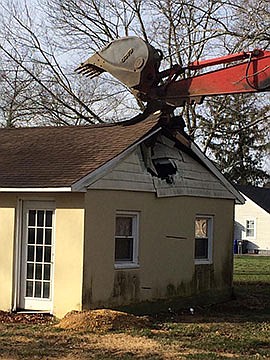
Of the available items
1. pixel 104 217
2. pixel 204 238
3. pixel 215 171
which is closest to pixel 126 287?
pixel 104 217

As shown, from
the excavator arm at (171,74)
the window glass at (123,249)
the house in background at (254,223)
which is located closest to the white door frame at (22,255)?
the window glass at (123,249)

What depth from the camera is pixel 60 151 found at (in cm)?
1661

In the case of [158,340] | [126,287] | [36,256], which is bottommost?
[158,340]

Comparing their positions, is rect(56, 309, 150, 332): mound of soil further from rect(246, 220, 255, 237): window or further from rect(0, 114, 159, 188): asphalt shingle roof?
rect(246, 220, 255, 237): window

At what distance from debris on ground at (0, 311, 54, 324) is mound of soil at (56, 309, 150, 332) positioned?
61cm

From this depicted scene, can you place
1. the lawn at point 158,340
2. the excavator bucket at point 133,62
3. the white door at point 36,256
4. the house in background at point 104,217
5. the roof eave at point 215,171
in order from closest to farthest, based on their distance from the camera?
the lawn at point 158,340 → the excavator bucket at point 133,62 → the house in background at point 104,217 → the white door at point 36,256 → the roof eave at point 215,171

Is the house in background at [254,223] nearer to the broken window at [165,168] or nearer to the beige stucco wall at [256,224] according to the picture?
the beige stucco wall at [256,224]

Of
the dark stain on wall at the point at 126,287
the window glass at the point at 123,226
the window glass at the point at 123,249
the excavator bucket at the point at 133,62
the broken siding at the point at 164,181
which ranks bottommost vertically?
the dark stain on wall at the point at 126,287

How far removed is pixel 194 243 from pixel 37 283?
4462mm

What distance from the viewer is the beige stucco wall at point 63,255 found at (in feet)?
47.9

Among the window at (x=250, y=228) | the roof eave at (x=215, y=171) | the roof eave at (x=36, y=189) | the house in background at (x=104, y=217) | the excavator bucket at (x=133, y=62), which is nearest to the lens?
the excavator bucket at (x=133, y=62)

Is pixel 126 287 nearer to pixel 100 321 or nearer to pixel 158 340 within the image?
pixel 100 321

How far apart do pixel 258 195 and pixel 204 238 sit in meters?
36.3

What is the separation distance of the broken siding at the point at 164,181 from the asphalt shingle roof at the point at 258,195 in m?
34.1
